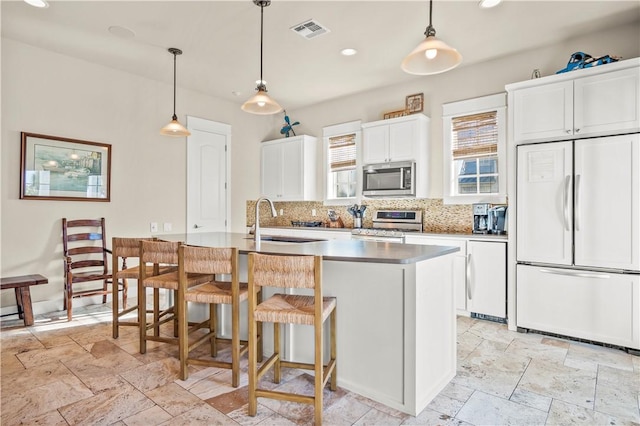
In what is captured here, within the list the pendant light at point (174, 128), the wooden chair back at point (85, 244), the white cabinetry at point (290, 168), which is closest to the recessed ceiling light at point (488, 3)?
the pendant light at point (174, 128)

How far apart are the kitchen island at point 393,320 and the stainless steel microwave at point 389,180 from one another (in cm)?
223

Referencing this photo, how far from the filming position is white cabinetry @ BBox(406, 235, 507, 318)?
353 cm

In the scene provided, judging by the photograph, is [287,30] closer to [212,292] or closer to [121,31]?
[121,31]

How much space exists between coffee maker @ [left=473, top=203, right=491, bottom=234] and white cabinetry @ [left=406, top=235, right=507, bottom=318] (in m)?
0.34

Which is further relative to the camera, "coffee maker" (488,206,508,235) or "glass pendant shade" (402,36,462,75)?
"coffee maker" (488,206,508,235)

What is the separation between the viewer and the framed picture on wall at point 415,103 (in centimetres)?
459

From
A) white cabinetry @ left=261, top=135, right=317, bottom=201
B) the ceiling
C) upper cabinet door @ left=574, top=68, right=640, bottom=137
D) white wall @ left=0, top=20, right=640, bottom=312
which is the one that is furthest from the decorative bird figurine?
upper cabinet door @ left=574, top=68, right=640, bottom=137

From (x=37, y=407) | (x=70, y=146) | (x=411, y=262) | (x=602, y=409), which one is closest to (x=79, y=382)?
(x=37, y=407)


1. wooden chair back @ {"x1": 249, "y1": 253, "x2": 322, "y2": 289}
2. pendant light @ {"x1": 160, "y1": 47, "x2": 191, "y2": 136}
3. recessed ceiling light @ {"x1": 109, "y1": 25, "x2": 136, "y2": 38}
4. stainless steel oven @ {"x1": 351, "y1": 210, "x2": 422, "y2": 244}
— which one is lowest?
wooden chair back @ {"x1": 249, "y1": 253, "x2": 322, "y2": 289}

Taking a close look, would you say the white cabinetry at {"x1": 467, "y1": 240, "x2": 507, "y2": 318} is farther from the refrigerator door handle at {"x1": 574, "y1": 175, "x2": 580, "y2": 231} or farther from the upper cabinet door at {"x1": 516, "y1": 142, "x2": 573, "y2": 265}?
the refrigerator door handle at {"x1": 574, "y1": 175, "x2": 580, "y2": 231}

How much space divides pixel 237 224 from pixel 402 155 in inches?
113

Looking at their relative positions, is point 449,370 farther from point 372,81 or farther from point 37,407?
point 372,81

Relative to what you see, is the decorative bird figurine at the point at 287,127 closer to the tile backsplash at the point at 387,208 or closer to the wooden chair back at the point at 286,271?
the tile backsplash at the point at 387,208

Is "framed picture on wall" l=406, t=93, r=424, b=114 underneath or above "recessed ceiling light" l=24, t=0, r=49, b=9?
underneath
